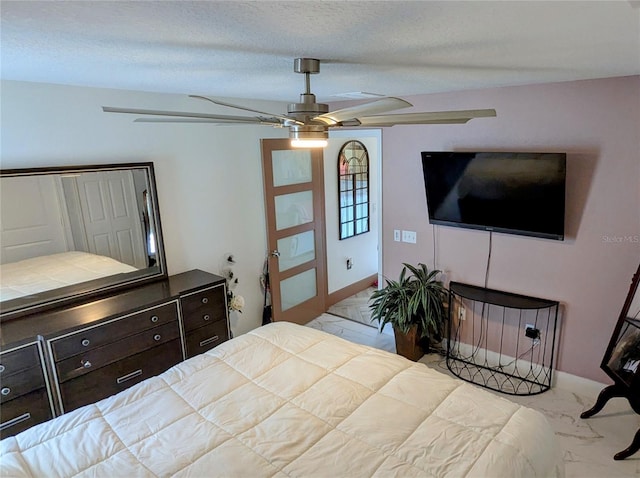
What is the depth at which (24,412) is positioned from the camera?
2.43 metres

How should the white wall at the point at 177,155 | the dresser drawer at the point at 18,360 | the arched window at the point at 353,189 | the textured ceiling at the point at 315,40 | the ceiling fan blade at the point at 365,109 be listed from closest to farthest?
1. the textured ceiling at the point at 315,40
2. the ceiling fan blade at the point at 365,109
3. the dresser drawer at the point at 18,360
4. the white wall at the point at 177,155
5. the arched window at the point at 353,189

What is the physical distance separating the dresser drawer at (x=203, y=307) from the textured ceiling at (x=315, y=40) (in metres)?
1.59

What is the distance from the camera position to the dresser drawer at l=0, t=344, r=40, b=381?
7.61 ft

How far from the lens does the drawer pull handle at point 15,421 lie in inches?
92.7

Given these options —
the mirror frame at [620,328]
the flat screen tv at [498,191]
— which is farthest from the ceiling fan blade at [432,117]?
the mirror frame at [620,328]

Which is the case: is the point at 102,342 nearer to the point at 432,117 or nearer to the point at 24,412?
the point at 24,412

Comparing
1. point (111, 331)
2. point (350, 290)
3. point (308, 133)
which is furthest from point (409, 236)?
point (111, 331)

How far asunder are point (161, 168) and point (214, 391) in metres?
1.93

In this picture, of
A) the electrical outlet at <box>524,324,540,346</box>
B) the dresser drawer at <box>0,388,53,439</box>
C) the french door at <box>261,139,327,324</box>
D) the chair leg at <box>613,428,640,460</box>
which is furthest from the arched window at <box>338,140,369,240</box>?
the dresser drawer at <box>0,388,53,439</box>

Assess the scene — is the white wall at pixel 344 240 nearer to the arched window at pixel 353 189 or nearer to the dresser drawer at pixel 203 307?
the arched window at pixel 353 189

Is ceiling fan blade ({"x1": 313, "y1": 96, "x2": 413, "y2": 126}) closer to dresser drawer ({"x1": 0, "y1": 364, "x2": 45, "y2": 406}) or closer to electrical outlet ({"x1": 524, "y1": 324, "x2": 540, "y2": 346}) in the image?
dresser drawer ({"x1": 0, "y1": 364, "x2": 45, "y2": 406})

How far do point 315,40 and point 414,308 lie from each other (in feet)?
8.44

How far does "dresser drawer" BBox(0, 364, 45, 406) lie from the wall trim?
3.08 meters

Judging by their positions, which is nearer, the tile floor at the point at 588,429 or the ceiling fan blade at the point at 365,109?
the ceiling fan blade at the point at 365,109
